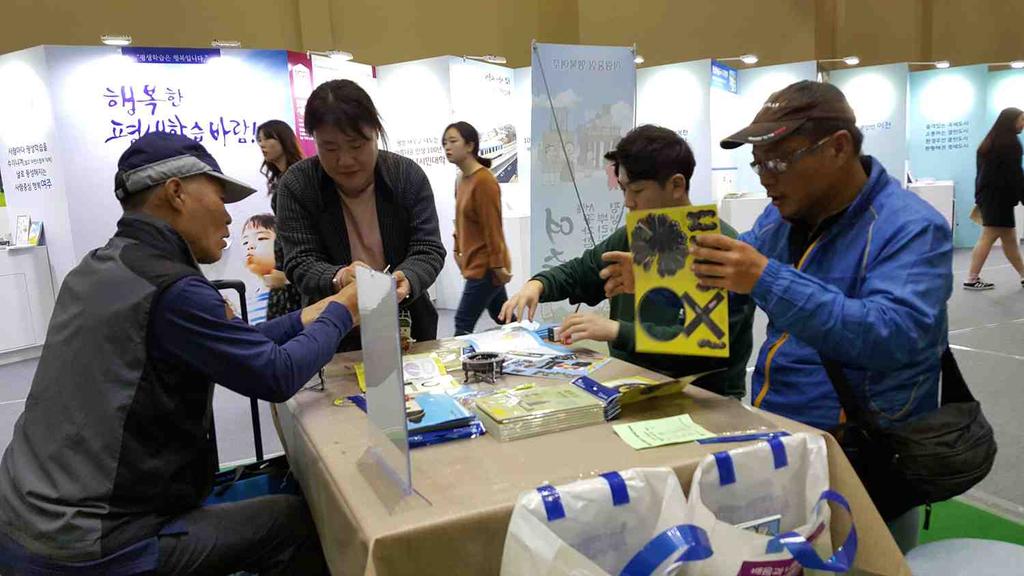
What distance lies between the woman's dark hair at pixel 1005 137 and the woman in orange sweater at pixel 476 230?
14.7 feet

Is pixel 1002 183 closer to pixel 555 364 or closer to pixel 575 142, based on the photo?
pixel 575 142

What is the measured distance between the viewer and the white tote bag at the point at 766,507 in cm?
96

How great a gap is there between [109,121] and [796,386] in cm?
509

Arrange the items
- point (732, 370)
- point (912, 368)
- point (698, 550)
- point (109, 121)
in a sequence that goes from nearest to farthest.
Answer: point (698, 550) → point (912, 368) → point (732, 370) → point (109, 121)

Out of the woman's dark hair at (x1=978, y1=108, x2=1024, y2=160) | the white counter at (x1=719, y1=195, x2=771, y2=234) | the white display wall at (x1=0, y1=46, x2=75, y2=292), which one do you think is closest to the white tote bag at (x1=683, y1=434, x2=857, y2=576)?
the white display wall at (x1=0, y1=46, x2=75, y2=292)

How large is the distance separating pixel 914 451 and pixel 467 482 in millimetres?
816

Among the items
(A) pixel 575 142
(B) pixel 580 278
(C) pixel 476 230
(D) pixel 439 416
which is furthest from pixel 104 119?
(D) pixel 439 416

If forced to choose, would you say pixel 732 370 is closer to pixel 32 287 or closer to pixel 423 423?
pixel 423 423

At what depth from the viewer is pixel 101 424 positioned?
1.22 m

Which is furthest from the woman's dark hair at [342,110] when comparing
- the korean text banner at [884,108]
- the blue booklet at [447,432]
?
the korean text banner at [884,108]

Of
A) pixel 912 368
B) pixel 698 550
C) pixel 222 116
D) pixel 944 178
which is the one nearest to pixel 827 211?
pixel 912 368

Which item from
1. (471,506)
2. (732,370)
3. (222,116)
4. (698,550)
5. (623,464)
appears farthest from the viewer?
(222,116)

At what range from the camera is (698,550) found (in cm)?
91

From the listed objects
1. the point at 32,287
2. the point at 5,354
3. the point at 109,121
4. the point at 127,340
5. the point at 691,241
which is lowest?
the point at 5,354
